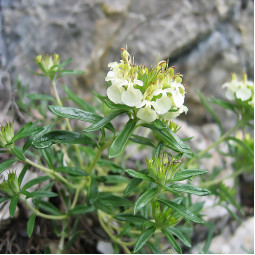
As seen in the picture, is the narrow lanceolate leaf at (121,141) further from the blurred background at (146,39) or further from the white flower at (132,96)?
the blurred background at (146,39)

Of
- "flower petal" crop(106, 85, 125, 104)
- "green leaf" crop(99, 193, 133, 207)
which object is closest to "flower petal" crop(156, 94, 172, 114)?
"flower petal" crop(106, 85, 125, 104)

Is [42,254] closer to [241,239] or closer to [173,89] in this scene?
[173,89]

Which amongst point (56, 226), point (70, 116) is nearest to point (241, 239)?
point (56, 226)

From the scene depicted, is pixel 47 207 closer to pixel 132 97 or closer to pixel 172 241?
pixel 172 241

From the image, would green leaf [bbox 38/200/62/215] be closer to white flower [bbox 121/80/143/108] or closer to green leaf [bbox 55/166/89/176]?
green leaf [bbox 55/166/89/176]

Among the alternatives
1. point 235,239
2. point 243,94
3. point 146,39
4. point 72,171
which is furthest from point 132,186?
point 146,39
